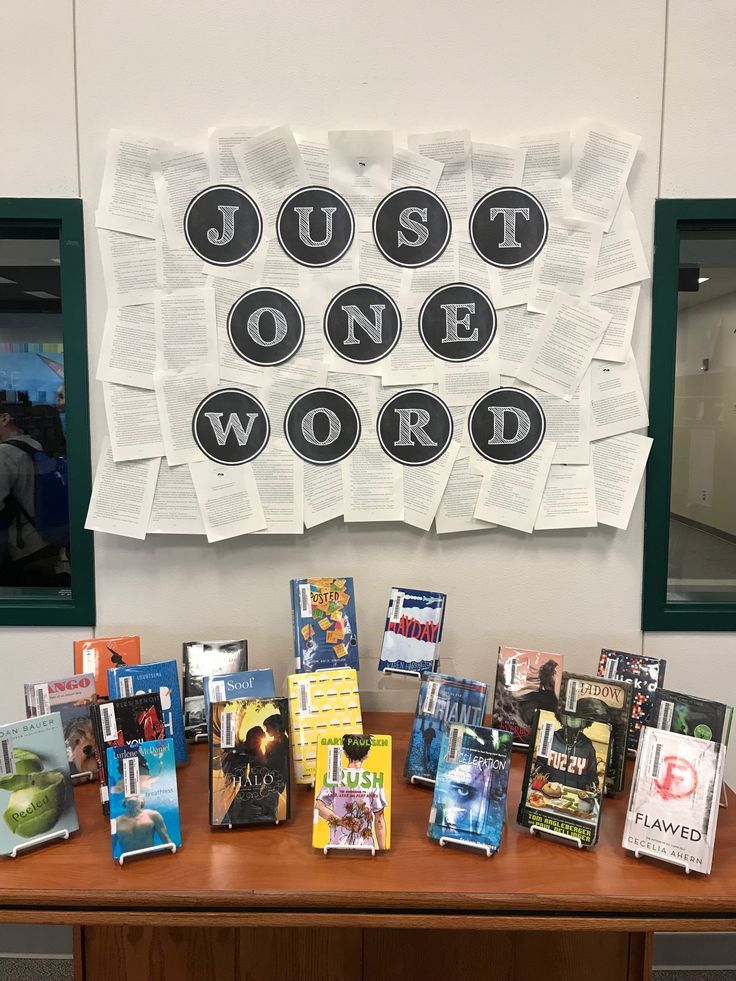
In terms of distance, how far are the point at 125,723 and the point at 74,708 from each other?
0.28 meters

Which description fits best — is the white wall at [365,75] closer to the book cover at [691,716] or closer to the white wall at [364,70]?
the white wall at [364,70]

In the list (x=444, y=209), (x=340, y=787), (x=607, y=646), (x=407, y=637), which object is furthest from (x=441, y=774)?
(x=444, y=209)

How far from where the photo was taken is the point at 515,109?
193 cm

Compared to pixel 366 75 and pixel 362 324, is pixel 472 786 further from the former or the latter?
pixel 366 75

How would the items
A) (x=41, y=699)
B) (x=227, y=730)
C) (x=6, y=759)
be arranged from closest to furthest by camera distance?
1. (x=6, y=759)
2. (x=227, y=730)
3. (x=41, y=699)

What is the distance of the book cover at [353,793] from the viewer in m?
1.36

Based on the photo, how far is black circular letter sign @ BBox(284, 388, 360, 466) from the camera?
1.98 meters

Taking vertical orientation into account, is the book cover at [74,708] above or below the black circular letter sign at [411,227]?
below

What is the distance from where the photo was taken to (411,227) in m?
1.94

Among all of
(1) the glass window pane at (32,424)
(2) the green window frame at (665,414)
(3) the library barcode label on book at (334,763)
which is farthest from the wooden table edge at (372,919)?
(1) the glass window pane at (32,424)

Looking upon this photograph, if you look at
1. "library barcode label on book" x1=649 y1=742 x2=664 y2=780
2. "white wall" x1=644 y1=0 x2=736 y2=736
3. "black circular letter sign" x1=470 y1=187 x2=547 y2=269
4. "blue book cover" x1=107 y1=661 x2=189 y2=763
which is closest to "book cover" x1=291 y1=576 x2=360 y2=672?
"blue book cover" x1=107 y1=661 x2=189 y2=763

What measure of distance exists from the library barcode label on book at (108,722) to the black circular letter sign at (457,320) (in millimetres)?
1232

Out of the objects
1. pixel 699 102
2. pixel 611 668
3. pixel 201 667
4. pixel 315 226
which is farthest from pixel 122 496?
pixel 699 102

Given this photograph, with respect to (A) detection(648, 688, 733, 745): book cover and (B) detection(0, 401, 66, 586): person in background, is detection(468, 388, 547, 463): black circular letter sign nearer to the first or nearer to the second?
(A) detection(648, 688, 733, 745): book cover
